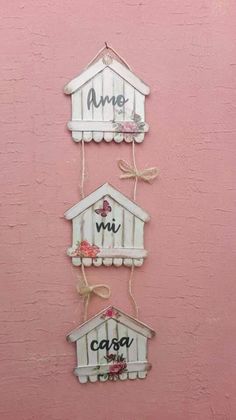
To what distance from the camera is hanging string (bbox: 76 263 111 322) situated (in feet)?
2.32

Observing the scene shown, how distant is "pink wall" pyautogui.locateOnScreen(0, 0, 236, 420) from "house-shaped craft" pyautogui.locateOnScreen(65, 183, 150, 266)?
2 centimetres

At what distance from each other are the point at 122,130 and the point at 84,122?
0.06m

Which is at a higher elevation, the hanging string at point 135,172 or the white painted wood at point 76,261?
the hanging string at point 135,172

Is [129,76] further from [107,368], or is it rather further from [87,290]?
[107,368]

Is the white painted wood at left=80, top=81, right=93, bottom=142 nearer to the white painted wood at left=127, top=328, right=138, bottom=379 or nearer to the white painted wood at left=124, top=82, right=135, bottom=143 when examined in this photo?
the white painted wood at left=124, top=82, right=135, bottom=143

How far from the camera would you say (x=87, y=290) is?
71 cm

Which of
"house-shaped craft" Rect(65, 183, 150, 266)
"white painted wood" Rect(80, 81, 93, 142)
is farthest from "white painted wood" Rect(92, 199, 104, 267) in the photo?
"white painted wood" Rect(80, 81, 93, 142)

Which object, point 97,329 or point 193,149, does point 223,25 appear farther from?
point 97,329

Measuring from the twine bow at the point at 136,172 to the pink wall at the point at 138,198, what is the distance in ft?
0.04

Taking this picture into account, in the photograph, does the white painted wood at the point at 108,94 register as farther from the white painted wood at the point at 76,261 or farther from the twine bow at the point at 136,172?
the white painted wood at the point at 76,261

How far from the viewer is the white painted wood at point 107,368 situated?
2.36 ft

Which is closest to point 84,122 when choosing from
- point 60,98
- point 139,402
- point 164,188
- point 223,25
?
point 60,98

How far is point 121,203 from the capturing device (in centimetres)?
70

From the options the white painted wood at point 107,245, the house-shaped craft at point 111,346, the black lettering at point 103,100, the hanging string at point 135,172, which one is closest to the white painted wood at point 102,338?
the house-shaped craft at point 111,346
